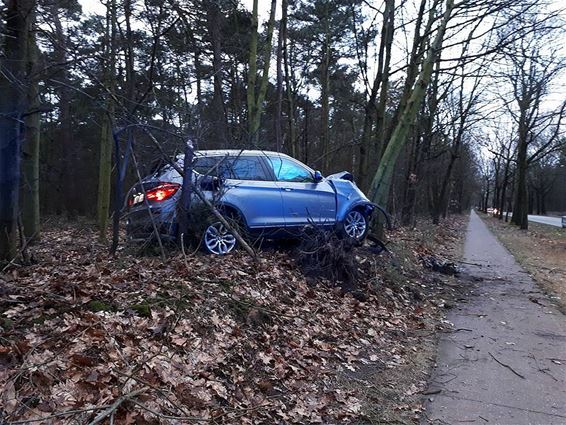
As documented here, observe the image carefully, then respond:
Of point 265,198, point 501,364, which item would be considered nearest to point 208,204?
point 265,198

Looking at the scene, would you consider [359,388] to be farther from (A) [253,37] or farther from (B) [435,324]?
(A) [253,37]

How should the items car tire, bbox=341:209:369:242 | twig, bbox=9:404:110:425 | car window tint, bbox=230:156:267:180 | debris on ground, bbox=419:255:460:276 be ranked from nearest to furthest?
twig, bbox=9:404:110:425, car window tint, bbox=230:156:267:180, car tire, bbox=341:209:369:242, debris on ground, bbox=419:255:460:276

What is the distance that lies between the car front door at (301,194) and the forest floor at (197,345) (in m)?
1.30

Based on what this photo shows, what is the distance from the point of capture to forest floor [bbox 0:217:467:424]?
11.1ft

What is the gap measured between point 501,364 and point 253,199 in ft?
14.5

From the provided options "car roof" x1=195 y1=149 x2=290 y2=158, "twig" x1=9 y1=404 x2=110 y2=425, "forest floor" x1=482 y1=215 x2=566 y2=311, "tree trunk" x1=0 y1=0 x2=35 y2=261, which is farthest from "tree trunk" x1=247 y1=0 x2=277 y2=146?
"twig" x1=9 y1=404 x2=110 y2=425

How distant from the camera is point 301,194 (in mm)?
8688

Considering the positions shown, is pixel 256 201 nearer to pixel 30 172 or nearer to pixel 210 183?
pixel 210 183

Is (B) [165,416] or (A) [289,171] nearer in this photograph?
(B) [165,416]

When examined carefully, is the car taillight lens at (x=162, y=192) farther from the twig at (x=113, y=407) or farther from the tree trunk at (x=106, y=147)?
the tree trunk at (x=106, y=147)

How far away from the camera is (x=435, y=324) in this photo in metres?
7.30

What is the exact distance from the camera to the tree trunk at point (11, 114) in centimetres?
534

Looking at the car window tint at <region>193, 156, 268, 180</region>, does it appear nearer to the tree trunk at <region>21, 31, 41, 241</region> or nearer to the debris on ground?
the tree trunk at <region>21, 31, 41, 241</region>

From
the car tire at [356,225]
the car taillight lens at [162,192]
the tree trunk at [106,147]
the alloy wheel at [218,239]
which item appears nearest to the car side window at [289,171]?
the car tire at [356,225]
